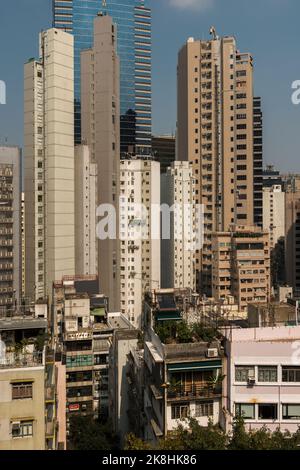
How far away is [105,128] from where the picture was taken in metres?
14.0

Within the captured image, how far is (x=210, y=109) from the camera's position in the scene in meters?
16.5

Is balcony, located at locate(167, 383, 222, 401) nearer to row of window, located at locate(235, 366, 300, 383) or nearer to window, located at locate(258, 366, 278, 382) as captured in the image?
row of window, located at locate(235, 366, 300, 383)

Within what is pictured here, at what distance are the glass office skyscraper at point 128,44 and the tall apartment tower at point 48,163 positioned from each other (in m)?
10.8

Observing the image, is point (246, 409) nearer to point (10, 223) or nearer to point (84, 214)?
point (10, 223)

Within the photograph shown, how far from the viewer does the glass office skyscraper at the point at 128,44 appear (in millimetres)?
23906

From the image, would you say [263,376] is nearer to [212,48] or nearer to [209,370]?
[209,370]

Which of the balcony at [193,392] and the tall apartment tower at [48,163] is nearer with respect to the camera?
the balcony at [193,392]

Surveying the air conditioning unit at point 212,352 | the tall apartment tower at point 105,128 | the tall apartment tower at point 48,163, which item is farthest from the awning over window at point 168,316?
the tall apartment tower at point 105,128

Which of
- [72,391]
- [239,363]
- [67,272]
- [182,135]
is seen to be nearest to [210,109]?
[182,135]

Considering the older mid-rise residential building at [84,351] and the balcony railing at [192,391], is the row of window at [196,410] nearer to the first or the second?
the balcony railing at [192,391]

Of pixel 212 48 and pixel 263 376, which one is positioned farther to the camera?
pixel 212 48

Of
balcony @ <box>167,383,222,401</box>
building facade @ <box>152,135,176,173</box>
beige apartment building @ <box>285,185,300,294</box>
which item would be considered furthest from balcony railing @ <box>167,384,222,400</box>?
building facade @ <box>152,135,176,173</box>

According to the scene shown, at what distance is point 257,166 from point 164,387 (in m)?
14.4

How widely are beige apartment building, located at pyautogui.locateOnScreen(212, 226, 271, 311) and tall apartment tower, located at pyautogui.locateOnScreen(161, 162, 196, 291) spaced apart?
5.10 feet
